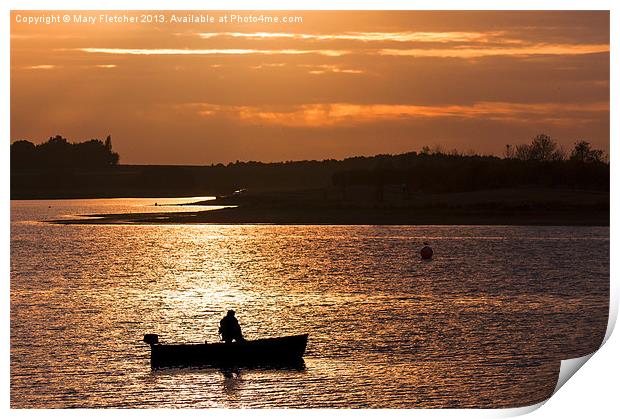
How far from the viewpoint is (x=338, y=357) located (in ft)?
78.2

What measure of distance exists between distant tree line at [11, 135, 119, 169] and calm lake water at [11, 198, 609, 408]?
5.15 meters

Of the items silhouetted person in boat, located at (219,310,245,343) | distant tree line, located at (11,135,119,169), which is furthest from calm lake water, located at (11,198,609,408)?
distant tree line, located at (11,135,119,169)

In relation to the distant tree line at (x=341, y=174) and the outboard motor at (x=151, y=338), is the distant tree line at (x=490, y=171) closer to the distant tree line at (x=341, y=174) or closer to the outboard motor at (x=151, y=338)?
the distant tree line at (x=341, y=174)

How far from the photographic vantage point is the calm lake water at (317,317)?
20109mm

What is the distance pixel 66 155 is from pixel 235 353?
96.7 feet

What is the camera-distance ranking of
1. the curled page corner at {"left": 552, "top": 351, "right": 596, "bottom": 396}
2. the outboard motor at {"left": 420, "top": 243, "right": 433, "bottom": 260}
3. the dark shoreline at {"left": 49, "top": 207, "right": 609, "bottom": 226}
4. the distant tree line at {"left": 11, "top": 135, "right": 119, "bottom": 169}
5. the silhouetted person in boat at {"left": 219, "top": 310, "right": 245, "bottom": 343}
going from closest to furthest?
1. the curled page corner at {"left": 552, "top": 351, "right": 596, "bottom": 396}
2. the silhouetted person in boat at {"left": 219, "top": 310, "right": 245, "bottom": 343}
3. the distant tree line at {"left": 11, "top": 135, "right": 119, "bottom": 169}
4. the outboard motor at {"left": 420, "top": 243, "right": 433, "bottom": 260}
5. the dark shoreline at {"left": 49, "top": 207, "right": 609, "bottom": 226}

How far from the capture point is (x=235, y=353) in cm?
2012

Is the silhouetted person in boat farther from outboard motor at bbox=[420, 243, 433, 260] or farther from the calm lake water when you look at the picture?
outboard motor at bbox=[420, 243, 433, 260]

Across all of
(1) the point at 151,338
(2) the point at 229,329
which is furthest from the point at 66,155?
(2) the point at 229,329

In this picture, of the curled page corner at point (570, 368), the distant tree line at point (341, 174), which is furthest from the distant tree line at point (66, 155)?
the curled page corner at point (570, 368)

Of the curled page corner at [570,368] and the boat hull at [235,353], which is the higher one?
the curled page corner at [570,368]

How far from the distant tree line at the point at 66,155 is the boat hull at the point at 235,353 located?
2152 centimetres

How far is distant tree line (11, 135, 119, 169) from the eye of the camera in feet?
142

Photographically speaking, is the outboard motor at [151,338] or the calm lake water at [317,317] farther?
the outboard motor at [151,338]
